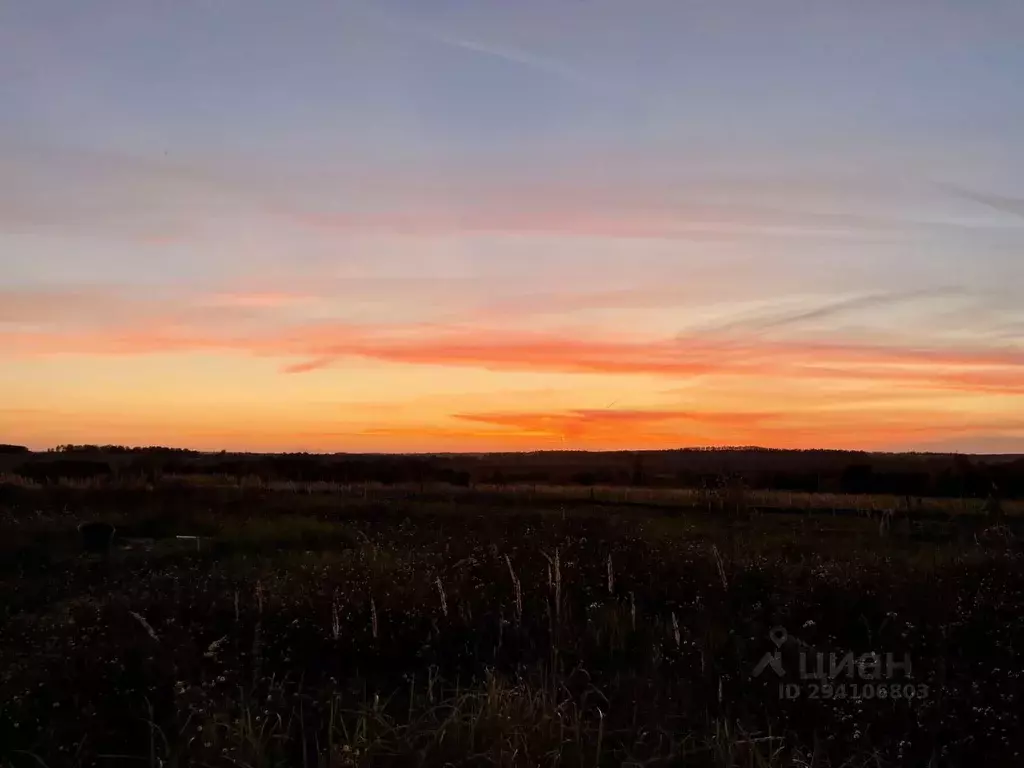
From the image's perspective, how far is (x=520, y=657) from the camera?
27.1 ft

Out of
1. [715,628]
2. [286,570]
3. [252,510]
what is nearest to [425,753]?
[715,628]

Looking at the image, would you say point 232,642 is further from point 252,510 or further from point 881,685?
point 252,510

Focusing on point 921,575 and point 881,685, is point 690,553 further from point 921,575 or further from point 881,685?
point 881,685

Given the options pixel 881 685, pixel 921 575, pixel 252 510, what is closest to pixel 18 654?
pixel 881 685

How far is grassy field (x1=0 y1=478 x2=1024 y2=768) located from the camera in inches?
226

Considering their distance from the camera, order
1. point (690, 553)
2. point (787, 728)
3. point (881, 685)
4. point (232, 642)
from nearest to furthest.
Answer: point (787, 728) < point (881, 685) < point (232, 642) < point (690, 553)

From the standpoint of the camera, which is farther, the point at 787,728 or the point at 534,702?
the point at 787,728

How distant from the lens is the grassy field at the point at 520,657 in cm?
574

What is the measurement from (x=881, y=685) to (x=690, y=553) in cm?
533

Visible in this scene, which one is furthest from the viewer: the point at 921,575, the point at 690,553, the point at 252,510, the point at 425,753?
the point at 252,510

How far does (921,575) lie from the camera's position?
11.0 metres
